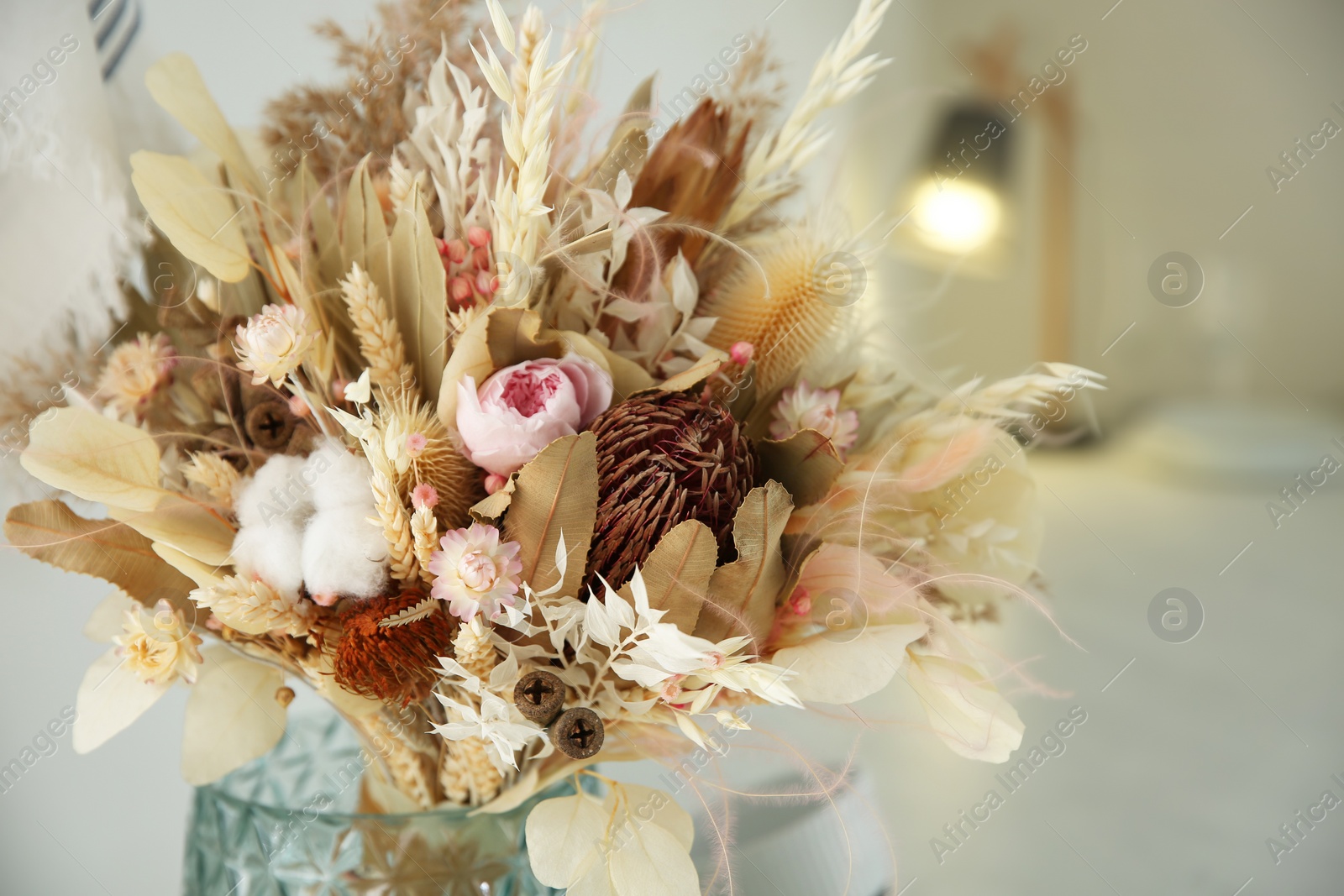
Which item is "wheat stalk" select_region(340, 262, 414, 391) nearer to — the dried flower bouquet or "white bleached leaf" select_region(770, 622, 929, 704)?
the dried flower bouquet

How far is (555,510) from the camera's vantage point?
34cm

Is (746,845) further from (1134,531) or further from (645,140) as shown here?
(1134,531)

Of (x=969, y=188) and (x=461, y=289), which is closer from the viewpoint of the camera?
(x=461, y=289)

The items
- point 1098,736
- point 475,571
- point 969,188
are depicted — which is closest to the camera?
point 475,571

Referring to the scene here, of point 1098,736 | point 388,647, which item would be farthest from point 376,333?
point 1098,736

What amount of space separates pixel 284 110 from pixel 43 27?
21 cm

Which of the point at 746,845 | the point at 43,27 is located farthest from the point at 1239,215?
the point at 43,27

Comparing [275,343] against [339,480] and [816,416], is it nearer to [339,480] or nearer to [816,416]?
[339,480]

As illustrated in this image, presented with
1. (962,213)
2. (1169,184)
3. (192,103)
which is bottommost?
(192,103)

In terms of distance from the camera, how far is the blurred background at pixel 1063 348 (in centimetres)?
48

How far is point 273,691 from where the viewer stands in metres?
0.43

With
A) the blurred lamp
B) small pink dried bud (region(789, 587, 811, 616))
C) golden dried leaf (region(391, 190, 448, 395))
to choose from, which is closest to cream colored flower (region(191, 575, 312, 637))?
golden dried leaf (region(391, 190, 448, 395))

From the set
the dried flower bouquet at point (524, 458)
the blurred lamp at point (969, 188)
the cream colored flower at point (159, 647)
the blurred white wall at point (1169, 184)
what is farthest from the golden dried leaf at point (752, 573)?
the blurred lamp at point (969, 188)

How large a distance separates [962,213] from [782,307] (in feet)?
9.62
